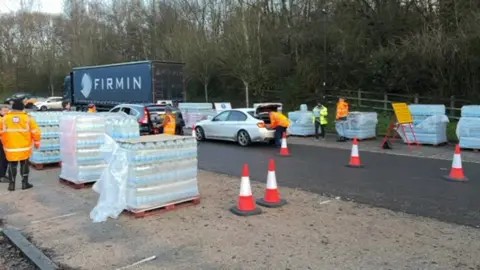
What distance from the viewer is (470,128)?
13.8 metres

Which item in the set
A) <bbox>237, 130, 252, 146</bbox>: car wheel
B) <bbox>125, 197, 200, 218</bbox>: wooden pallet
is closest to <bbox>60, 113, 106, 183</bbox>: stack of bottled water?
<bbox>125, 197, 200, 218</bbox>: wooden pallet

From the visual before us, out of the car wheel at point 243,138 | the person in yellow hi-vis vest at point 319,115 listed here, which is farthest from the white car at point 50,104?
the person in yellow hi-vis vest at point 319,115

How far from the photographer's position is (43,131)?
1055 cm

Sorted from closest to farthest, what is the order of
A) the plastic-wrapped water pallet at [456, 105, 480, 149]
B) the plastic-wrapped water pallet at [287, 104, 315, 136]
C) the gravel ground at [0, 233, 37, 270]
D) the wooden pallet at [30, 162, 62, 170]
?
the gravel ground at [0, 233, 37, 270] < the wooden pallet at [30, 162, 62, 170] < the plastic-wrapped water pallet at [456, 105, 480, 149] < the plastic-wrapped water pallet at [287, 104, 315, 136]

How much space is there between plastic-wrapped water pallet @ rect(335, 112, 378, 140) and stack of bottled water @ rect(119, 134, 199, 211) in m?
11.7

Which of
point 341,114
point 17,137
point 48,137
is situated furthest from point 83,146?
point 341,114

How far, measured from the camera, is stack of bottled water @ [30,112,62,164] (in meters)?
10.6

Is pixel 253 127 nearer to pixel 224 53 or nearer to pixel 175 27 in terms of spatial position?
pixel 224 53

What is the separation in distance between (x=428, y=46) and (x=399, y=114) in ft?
29.5

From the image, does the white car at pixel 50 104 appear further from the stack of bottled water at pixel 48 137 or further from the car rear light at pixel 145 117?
the stack of bottled water at pixel 48 137

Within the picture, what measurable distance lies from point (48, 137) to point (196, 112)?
13.7 meters

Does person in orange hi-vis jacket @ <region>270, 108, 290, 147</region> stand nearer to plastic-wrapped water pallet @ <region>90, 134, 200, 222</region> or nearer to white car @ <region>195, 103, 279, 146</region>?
white car @ <region>195, 103, 279, 146</region>

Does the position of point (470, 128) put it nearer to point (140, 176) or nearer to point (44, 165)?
point (140, 176)

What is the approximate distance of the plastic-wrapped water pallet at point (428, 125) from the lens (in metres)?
15.3
